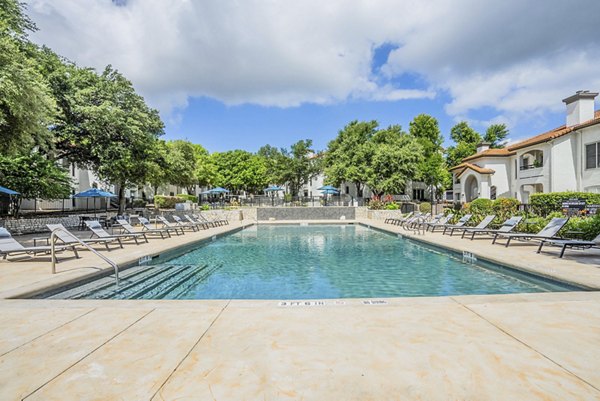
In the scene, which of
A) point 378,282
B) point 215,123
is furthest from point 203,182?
point 378,282

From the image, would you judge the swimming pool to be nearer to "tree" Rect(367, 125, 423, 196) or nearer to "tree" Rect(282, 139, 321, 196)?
"tree" Rect(367, 125, 423, 196)

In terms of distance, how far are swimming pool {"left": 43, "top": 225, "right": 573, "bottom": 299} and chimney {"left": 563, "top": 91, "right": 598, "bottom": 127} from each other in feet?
64.8

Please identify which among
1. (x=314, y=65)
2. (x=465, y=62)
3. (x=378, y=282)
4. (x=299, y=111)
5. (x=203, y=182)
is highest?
(x=299, y=111)

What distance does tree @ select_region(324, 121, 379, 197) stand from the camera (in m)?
37.2

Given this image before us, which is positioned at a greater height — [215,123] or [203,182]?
[215,123]

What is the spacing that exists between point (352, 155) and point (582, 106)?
2082 cm

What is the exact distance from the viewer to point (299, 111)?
47.2 m

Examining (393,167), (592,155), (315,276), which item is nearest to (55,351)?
(315,276)

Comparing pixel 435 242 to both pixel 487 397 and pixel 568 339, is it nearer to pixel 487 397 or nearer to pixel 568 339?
pixel 568 339

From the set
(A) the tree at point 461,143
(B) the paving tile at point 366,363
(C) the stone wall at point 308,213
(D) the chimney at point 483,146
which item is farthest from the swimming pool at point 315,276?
(A) the tree at point 461,143

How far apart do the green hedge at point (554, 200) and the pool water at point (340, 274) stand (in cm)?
839

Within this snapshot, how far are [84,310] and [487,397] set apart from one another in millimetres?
4652

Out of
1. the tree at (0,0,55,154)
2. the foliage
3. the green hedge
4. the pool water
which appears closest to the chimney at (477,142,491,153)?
the green hedge

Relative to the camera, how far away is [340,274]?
8453mm
